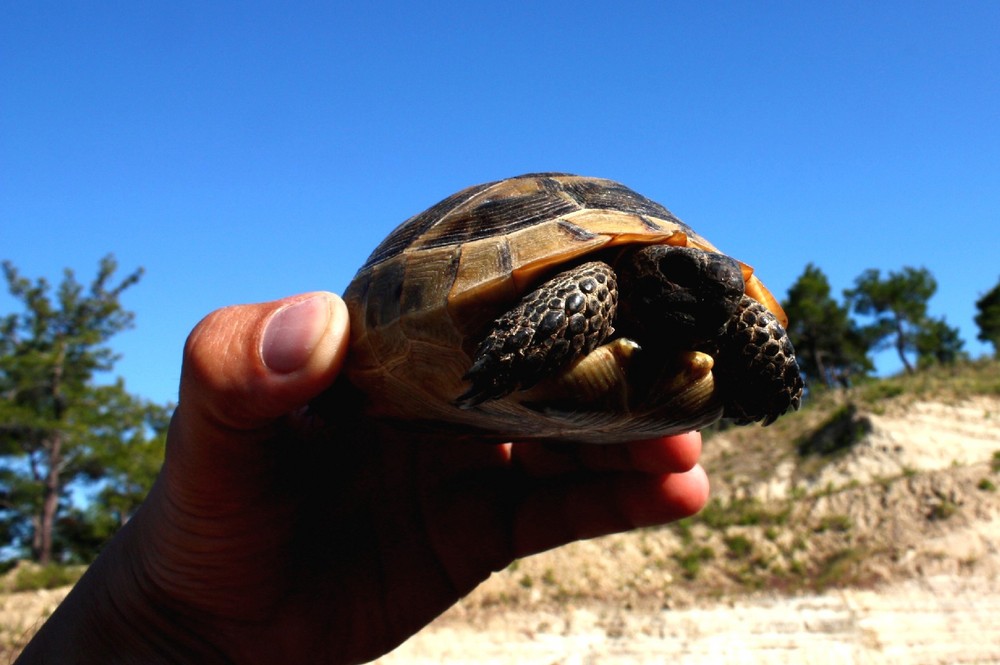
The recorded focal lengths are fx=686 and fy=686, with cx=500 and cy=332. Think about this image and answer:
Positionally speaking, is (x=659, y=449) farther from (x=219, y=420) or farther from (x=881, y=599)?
(x=881, y=599)

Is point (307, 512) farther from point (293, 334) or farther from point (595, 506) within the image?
point (595, 506)

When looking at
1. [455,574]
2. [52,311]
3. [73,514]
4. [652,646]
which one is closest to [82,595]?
[455,574]

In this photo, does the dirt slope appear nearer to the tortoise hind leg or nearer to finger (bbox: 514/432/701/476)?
finger (bbox: 514/432/701/476)

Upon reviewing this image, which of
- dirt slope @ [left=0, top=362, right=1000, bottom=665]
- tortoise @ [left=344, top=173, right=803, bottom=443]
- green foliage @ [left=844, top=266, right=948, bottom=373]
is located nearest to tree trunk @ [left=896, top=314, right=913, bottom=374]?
green foliage @ [left=844, top=266, right=948, bottom=373]

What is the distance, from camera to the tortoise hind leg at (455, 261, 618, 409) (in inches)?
69.3

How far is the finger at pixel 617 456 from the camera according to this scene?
2.83 metres

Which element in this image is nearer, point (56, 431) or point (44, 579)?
point (44, 579)

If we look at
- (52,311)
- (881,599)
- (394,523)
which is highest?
(52,311)

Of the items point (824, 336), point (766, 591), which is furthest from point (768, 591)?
point (824, 336)

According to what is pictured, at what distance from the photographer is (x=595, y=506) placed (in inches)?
118

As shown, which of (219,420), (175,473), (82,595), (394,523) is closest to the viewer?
(219,420)

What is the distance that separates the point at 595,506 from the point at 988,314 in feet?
123

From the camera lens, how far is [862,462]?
1141 centimetres

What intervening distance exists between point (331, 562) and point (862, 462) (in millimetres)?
11050
